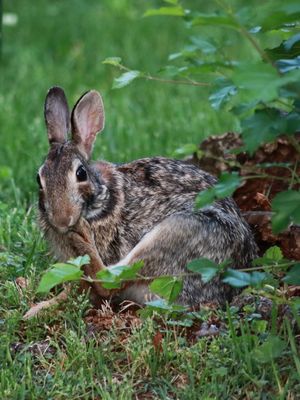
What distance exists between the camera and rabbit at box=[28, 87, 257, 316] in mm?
5805

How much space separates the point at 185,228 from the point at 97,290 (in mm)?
573

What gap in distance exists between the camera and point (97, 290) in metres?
5.94

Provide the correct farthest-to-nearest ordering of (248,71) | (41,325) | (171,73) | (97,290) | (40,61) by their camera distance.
A: (40,61) → (97,290) → (41,325) → (171,73) → (248,71)

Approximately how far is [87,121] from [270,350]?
2087 millimetres

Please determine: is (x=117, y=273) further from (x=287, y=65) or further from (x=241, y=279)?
(x=287, y=65)

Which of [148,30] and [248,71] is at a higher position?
[248,71]

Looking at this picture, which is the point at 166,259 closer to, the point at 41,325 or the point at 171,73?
the point at 41,325

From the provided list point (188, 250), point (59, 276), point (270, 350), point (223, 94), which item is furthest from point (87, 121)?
point (270, 350)

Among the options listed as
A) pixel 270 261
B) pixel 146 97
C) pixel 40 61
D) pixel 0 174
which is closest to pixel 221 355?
pixel 270 261

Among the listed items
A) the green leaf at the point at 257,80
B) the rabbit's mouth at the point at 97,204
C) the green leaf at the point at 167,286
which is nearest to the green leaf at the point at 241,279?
the green leaf at the point at 167,286

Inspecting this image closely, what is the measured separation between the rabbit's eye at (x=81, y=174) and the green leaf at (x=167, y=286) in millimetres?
1023

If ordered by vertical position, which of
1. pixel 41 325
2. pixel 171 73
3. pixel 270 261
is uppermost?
pixel 171 73

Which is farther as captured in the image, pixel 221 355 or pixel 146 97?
pixel 146 97

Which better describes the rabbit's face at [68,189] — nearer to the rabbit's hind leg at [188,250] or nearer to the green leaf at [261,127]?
the rabbit's hind leg at [188,250]
